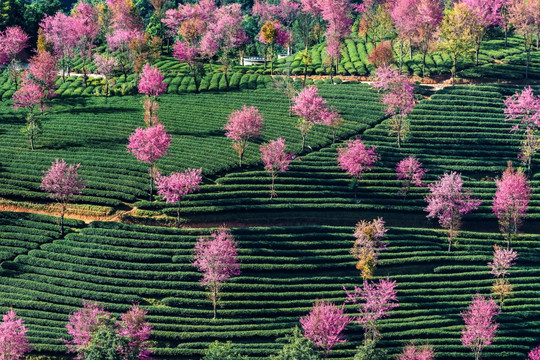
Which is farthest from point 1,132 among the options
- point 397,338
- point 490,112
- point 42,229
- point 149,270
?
point 490,112

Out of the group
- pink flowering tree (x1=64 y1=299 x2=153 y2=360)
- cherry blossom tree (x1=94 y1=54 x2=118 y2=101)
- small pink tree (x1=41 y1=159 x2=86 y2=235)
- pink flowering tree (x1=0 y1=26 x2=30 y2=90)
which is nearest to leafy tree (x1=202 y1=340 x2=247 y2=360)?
pink flowering tree (x1=64 y1=299 x2=153 y2=360)

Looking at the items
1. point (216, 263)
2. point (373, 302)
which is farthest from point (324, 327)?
point (216, 263)

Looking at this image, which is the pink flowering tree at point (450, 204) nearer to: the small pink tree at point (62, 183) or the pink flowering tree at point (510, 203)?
the pink flowering tree at point (510, 203)

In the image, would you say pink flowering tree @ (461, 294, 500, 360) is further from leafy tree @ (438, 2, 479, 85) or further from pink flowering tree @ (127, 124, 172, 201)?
leafy tree @ (438, 2, 479, 85)

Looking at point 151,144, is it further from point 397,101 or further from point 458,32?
point 458,32

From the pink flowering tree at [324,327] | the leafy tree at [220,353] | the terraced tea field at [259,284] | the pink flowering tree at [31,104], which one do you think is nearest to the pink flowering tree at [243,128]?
the terraced tea field at [259,284]

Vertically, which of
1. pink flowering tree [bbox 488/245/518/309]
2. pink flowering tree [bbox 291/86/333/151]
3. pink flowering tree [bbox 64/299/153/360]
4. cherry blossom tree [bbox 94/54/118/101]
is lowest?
pink flowering tree [bbox 64/299/153/360]
